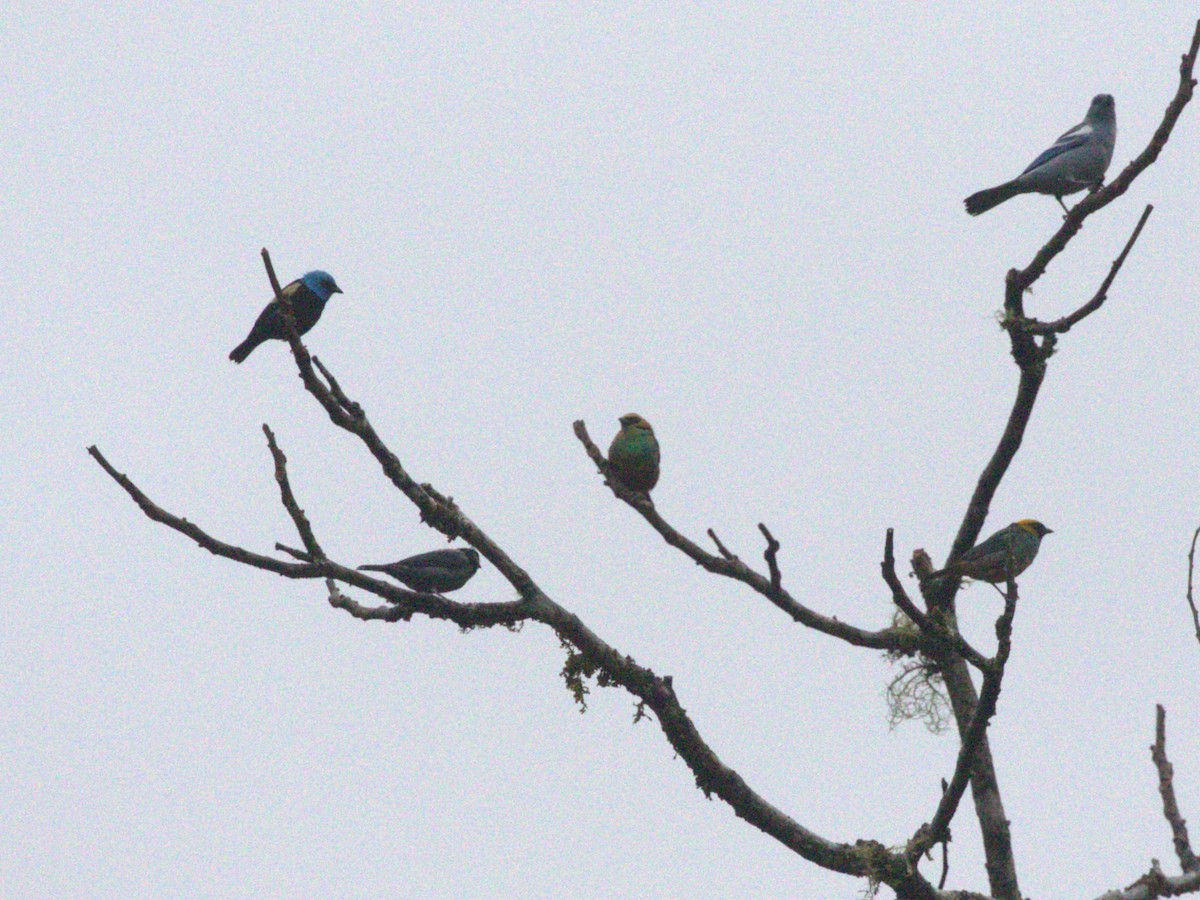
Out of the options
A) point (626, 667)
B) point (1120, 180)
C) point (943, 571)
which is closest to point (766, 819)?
point (626, 667)

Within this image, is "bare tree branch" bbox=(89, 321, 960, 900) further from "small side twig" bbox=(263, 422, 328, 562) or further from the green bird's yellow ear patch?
the green bird's yellow ear patch

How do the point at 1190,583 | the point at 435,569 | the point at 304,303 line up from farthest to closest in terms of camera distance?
the point at 304,303, the point at 435,569, the point at 1190,583

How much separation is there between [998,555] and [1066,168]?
252 centimetres

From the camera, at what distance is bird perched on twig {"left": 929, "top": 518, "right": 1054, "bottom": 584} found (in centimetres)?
561

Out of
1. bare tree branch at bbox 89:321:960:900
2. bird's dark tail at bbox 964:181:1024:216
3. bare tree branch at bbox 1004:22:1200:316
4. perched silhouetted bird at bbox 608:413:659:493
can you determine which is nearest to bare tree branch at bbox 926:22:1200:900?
bare tree branch at bbox 1004:22:1200:316

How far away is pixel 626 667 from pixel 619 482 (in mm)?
1154

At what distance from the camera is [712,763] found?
15.0ft

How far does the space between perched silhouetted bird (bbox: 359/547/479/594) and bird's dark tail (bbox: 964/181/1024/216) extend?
3.74 m

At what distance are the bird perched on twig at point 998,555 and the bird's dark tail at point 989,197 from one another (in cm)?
196

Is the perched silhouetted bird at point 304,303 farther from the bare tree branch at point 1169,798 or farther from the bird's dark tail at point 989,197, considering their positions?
the bare tree branch at point 1169,798

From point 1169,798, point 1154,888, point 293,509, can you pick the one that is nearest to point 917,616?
point 1169,798

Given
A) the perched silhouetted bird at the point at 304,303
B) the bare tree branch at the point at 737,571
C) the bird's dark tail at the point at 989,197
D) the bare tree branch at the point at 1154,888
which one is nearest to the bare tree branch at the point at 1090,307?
the bare tree branch at the point at 737,571

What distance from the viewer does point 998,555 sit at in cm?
851

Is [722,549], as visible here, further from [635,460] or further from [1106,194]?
[1106,194]
